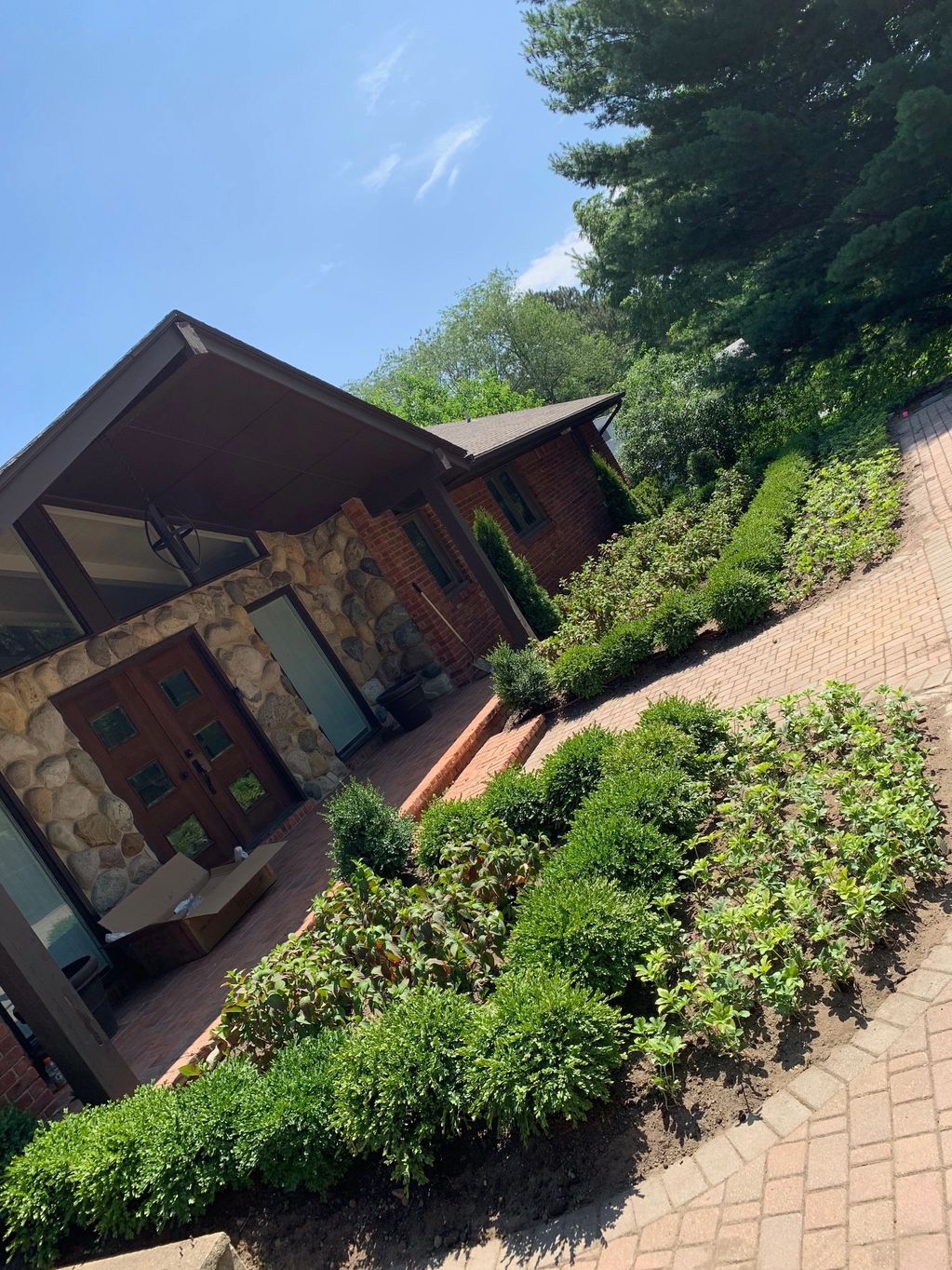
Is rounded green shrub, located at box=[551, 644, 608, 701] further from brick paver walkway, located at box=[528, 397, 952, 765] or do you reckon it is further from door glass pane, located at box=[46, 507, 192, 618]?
door glass pane, located at box=[46, 507, 192, 618]

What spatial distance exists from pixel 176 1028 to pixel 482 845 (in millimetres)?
2564

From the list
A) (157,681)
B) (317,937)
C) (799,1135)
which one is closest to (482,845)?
(317,937)

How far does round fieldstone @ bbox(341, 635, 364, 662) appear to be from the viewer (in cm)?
1155

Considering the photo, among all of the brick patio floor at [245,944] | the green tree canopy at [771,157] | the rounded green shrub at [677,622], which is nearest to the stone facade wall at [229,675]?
the brick patio floor at [245,944]

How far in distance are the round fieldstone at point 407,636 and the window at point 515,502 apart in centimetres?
397

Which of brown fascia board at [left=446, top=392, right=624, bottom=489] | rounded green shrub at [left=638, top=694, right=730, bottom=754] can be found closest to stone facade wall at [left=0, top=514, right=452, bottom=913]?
brown fascia board at [left=446, top=392, right=624, bottom=489]

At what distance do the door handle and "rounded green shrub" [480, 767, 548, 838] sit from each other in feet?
12.6

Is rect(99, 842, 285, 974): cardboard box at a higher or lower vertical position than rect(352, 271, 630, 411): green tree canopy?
lower

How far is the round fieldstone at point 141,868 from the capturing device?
7453 mm

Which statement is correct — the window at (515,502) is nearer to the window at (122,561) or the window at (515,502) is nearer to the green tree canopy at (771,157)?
the green tree canopy at (771,157)

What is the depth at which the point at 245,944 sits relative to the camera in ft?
22.8

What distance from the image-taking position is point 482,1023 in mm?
3543

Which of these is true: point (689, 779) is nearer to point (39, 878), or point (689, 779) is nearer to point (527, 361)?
point (39, 878)

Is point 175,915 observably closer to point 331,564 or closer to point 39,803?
point 39,803
